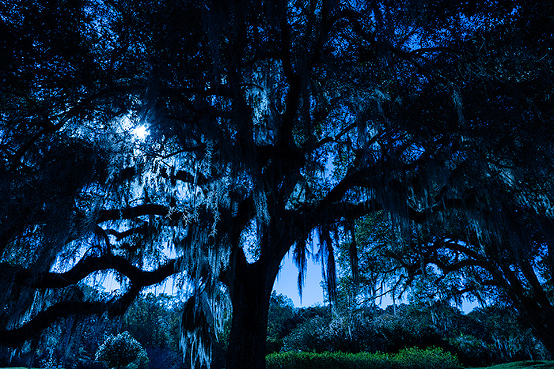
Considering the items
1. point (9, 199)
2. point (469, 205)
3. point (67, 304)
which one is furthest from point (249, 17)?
point (67, 304)

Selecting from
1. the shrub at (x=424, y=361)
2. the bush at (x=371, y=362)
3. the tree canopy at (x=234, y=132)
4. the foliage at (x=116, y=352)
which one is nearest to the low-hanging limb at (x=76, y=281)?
the tree canopy at (x=234, y=132)

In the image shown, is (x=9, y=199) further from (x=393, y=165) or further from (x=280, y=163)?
(x=393, y=165)

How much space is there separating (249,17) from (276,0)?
35.3 inches

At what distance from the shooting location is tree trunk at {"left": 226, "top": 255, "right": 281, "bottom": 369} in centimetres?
516

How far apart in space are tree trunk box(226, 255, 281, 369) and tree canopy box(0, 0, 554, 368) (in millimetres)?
26

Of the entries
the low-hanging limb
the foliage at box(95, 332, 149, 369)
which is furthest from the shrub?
the foliage at box(95, 332, 149, 369)

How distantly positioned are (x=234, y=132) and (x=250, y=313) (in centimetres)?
296

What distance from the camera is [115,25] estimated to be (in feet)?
14.9

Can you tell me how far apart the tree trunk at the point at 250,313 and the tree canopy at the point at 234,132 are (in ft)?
0.09

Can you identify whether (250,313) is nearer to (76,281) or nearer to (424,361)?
(76,281)

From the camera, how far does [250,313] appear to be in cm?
539

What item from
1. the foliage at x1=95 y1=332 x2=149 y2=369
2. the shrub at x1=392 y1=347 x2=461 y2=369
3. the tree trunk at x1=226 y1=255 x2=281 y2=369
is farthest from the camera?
the foliage at x1=95 y1=332 x2=149 y2=369

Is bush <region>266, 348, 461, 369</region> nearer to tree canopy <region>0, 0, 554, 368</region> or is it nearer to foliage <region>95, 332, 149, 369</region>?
tree canopy <region>0, 0, 554, 368</region>

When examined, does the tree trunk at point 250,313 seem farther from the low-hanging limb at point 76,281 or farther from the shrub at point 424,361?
the shrub at point 424,361
